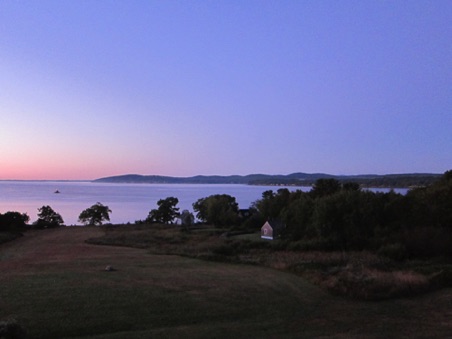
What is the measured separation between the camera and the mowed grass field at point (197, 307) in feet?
42.0

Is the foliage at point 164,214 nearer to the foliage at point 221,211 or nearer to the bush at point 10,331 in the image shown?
the foliage at point 221,211

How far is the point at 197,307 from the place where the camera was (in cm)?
1570

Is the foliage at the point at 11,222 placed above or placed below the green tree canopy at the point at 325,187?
below

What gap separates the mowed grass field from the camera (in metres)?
12.8

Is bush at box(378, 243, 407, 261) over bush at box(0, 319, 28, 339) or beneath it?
beneath

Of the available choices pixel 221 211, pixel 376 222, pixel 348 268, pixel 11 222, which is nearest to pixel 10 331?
pixel 348 268

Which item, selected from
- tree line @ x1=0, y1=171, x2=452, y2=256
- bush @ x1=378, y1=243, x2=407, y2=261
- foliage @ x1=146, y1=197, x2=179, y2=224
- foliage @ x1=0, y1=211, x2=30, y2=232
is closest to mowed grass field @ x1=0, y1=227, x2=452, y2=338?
bush @ x1=378, y1=243, x2=407, y2=261

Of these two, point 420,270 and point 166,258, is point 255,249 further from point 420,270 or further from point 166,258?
point 420,270

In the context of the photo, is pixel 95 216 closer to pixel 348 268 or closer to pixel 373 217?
pixel 373 217

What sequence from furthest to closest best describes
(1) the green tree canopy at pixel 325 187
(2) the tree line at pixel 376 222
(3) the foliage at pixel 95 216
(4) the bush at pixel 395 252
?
(3) the foliage at pixel 95 216
(1) the green tree canopy at pixel 325 187
(2) the tree line at pixel 376 222
(4) the bush at pixel 395 252

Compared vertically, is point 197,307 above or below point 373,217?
below

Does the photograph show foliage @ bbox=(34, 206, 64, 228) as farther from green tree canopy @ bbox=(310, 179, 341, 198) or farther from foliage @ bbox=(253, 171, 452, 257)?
foliage @ bbox=(253, 171, 452, 257)

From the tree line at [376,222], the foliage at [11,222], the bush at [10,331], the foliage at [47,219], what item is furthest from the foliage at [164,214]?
the bush at [10,331]

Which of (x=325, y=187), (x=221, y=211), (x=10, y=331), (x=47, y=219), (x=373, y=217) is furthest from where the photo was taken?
(x=47, y=219)
